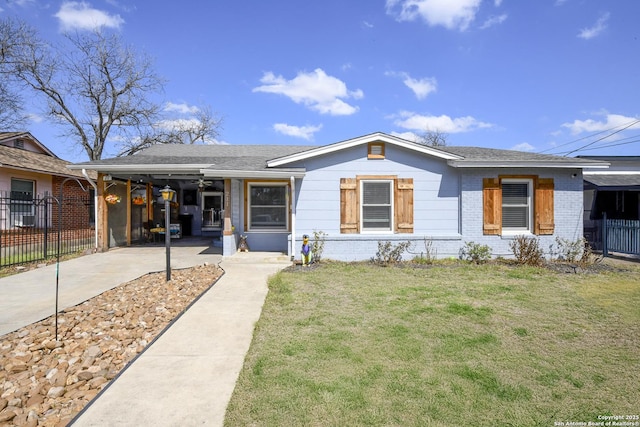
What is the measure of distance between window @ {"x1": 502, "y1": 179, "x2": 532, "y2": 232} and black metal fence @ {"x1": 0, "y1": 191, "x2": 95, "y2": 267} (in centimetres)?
1284

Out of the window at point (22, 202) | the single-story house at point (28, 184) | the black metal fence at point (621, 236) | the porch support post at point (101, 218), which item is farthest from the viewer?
the window at point (22, 202)

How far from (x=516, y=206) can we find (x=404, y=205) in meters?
3.53

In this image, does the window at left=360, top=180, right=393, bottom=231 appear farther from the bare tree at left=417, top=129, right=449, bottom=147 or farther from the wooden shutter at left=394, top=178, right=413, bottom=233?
the bare tree at left=417, top=129, right=449, bottom=147

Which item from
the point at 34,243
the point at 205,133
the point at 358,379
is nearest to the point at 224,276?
the point at 358,379

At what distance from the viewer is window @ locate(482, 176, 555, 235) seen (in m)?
9.88

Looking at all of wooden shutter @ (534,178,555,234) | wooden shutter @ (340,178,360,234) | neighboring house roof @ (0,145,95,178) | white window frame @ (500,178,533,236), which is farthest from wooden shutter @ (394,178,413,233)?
neighboring house roof @ (0,145,95,178)

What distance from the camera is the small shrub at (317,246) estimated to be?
954 cm

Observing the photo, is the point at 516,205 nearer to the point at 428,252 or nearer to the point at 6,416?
the point at 428,252

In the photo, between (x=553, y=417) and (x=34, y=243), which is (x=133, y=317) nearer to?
(x=553, y=417)

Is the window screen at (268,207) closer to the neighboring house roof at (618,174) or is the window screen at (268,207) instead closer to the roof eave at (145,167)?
the roof eave at (145,167)

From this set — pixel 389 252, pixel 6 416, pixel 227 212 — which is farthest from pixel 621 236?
pixel 6 416

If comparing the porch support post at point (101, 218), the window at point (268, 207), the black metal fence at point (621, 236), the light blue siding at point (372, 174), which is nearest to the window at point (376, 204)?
the light blue siding at point (372, 174)

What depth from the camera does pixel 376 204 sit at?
9992 millimetres

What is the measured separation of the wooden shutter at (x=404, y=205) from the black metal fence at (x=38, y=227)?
9435 mm
